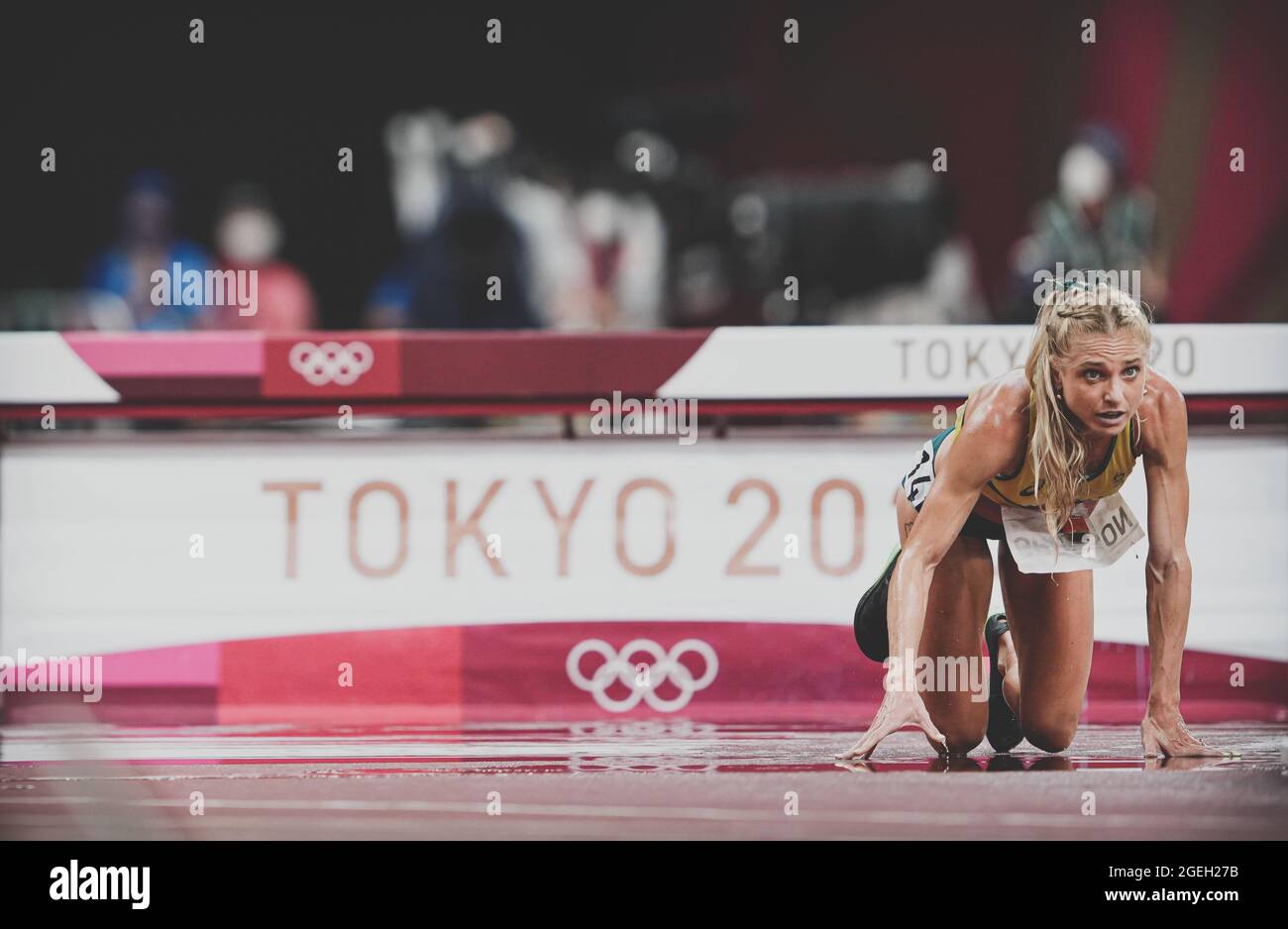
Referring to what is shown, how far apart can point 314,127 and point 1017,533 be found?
442cm

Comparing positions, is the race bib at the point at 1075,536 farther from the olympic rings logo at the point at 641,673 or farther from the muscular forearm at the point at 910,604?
the olympic rings logo at the point at 641,673

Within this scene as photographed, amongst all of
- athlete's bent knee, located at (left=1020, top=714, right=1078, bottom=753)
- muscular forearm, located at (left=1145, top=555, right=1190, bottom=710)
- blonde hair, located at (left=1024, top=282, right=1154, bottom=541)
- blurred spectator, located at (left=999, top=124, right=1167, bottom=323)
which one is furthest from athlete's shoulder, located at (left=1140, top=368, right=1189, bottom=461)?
athlete's bent knee, located at (left=1020, top=714, right=1078, bottom=753)

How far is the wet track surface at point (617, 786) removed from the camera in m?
2.50

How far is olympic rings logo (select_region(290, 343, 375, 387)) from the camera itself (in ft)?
11.2

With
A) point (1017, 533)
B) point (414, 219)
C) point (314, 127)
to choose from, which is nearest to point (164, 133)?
point (314, 127)

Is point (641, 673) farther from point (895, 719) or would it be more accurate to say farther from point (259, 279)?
point (259, 279)

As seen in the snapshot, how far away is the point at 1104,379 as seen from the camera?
2865 millimetres

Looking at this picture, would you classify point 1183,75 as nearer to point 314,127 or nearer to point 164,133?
point 314,127

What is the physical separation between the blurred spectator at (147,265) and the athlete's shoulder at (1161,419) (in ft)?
10.2

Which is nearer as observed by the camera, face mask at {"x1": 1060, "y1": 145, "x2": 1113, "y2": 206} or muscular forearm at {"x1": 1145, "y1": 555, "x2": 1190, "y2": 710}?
muscular forearm at {"x1": 1145, "y1": 555, "x2": 1190, "y2": 710}

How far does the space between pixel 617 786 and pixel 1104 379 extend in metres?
1.29

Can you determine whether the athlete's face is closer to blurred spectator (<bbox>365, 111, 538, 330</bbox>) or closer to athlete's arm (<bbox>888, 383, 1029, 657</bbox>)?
→ athlete's arm (<bbox>888, 383, 1029, 657</bbox>)

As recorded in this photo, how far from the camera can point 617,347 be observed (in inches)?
135

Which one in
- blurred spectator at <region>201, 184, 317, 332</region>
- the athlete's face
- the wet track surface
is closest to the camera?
the wet track surface
